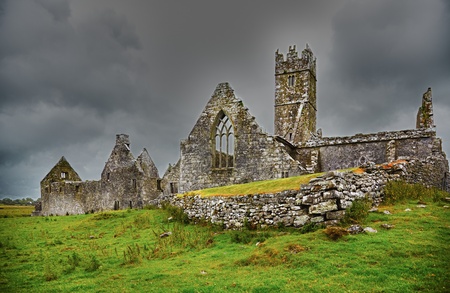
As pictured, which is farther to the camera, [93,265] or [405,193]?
[405,193]

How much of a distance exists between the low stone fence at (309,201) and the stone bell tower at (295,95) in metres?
28.7

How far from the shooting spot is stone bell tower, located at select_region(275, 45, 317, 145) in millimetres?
48406

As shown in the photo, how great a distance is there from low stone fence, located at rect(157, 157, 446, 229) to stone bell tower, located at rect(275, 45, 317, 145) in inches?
1129

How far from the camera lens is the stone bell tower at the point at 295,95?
48.4 m

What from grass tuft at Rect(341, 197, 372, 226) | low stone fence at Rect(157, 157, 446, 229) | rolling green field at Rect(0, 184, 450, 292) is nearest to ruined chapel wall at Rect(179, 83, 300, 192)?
low stone fence at Rect(157, 157, 446, 229)

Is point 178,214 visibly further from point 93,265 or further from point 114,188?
point 114,188

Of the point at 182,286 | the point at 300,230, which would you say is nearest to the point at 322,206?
the point at 300,230

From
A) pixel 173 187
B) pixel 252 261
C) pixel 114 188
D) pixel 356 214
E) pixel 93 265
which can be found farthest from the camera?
pixel 114 188

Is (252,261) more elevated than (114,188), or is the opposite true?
(114,188)

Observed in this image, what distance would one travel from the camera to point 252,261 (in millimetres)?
12367

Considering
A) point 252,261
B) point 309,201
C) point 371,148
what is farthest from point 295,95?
point 252,261

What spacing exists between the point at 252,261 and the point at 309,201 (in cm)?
407

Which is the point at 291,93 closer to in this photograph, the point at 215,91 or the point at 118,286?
the point at 215,91

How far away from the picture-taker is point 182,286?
435 inches
